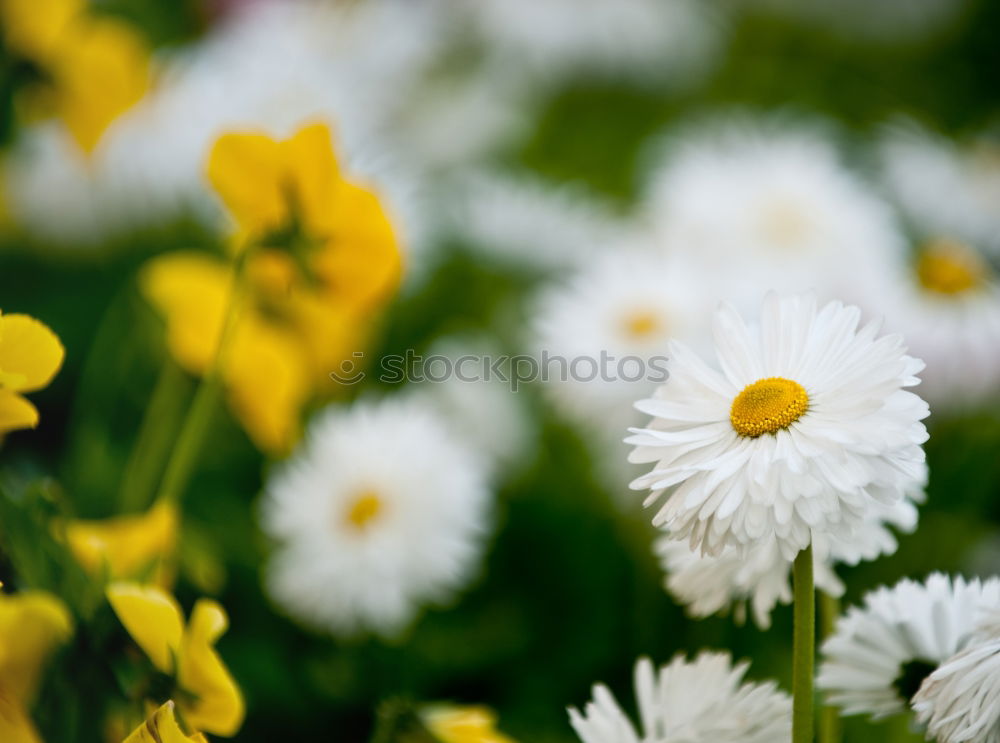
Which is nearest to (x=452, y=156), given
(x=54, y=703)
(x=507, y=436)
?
(x=507, y=436)

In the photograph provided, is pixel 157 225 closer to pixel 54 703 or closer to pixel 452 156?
pixel 452 156

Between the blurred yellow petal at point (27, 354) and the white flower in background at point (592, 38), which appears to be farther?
the white flower in background at point (592, 38)

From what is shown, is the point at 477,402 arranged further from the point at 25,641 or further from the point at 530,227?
the point at 25,641

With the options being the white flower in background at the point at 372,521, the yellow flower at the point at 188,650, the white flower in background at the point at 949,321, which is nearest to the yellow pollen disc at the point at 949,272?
the white flower in background at the point at 949,321

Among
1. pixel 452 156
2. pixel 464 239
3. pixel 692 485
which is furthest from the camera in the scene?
pixel 452 156

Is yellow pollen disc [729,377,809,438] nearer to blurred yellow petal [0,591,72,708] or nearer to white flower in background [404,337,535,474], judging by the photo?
blurred yellow petal [0,591,72,708]

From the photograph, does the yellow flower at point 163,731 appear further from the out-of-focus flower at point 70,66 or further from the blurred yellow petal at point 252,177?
the out-of-focus flower at point 70,66
